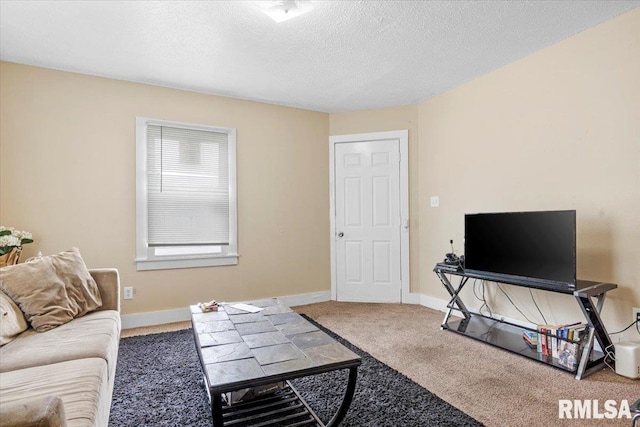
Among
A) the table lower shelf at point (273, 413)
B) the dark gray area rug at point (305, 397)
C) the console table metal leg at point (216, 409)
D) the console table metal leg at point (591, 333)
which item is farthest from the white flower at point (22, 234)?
the console table metal leg at point (591, 333)

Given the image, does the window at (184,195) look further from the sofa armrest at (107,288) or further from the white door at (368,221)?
the white door at (368,221)

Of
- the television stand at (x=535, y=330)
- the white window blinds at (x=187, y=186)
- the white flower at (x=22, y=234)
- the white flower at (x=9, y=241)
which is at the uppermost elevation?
the white window blinds at (x=187, y=186)

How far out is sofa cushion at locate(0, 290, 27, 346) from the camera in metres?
1.83

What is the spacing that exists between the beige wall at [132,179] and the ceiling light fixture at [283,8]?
1.89 m

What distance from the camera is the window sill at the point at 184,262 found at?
11.9 feet

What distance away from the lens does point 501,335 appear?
3.08 meters

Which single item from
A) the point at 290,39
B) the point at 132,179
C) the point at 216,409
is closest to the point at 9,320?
the point at 216,409

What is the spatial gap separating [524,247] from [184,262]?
328 centimetres

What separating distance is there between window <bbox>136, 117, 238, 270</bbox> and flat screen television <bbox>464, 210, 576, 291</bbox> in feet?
8.53

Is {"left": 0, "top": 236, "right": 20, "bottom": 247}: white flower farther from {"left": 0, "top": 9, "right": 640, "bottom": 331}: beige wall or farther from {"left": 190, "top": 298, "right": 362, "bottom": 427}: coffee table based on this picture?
{"left": 190, "top": 298, "right": 362, "bottom": 427}: coffee table

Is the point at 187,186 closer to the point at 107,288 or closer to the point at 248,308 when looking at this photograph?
the point at 107,288

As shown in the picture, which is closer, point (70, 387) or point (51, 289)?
point (70, 387)

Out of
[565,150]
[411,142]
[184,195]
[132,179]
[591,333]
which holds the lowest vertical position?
[591,333]

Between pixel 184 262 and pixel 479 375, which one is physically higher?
pixel 184 262
